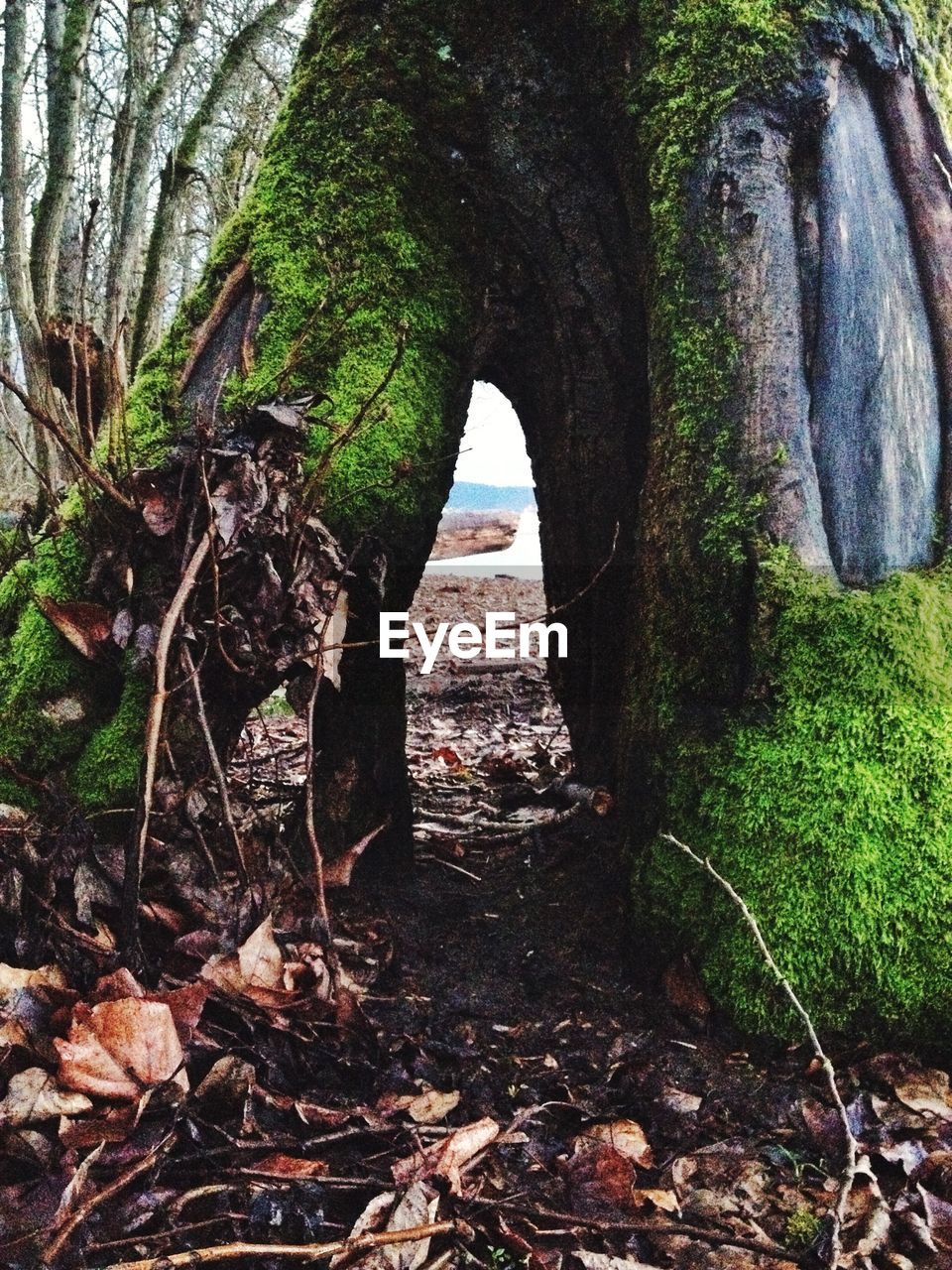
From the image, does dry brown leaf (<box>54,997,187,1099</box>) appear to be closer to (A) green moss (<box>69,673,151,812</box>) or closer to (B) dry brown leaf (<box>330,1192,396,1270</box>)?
(B) dry brown leaf (<box>330,1192,396,1270</box>)

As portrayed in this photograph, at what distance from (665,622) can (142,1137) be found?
66.9 inches

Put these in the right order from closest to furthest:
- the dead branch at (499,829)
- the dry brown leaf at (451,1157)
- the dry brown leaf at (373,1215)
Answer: the dry brown leaf at (373,1215) → the dry brown leaf at (451,1157) → the dead branch at (499,829)

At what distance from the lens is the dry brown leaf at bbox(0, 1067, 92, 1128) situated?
5.15 ft

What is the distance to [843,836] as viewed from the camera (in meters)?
2.19

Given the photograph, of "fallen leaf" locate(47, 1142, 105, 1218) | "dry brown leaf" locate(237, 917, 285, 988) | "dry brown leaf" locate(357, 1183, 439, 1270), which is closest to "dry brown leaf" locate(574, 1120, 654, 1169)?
"dry brown leaf" locate(357, 1183, 439, 1270)

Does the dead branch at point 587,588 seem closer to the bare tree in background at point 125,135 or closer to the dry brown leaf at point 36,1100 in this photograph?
the dry brown leaf at point 36,1100

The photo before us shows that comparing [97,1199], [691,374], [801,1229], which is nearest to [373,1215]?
[97,1199]

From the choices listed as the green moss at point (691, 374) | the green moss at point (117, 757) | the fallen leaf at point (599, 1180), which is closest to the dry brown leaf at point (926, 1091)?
the fallen leaf at point (599, 1180)

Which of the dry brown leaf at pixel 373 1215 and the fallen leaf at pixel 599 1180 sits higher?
the dry brown leaf at pixel 373 1215

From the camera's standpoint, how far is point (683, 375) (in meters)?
2.48

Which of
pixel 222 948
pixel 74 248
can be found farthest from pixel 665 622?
pixel 74 248

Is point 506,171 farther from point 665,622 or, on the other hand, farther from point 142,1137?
point 142,1137

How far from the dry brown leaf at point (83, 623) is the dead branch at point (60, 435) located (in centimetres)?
33

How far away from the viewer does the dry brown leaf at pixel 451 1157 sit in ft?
5.26
